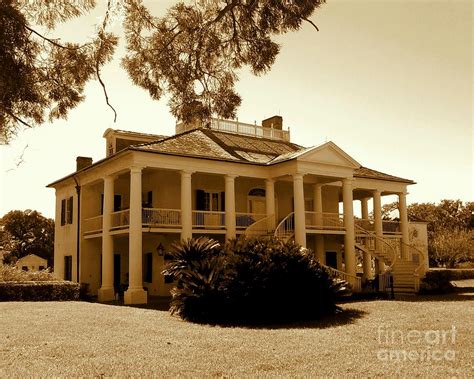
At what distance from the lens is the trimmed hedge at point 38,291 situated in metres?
22.2

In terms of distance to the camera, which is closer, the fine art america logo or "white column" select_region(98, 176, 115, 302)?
the fine art america logo

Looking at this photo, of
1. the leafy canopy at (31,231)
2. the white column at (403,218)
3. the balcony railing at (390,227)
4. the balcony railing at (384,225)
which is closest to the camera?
the balcony railing at (384,225)

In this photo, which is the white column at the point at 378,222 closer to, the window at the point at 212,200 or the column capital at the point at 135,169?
the window at the point at 212,200

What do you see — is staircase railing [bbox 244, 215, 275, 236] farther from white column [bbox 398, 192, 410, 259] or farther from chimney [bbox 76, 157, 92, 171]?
chimney [bbox 76, 157, 92, 171]

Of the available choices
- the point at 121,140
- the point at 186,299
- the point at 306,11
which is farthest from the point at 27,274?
the point at 306,11

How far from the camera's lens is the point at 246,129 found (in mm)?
31703

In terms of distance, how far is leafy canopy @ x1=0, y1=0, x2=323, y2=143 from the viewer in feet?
27.3

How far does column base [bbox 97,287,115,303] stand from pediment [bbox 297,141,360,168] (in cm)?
1076

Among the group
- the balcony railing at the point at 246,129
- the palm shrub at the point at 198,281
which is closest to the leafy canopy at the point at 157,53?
Result: the palm shrub at the point at 198,281

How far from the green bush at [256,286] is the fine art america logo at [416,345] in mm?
2973

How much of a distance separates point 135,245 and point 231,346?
12.7 metres

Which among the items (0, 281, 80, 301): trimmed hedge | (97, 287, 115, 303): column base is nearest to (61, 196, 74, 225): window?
(0, 281, 80, 301): trimmed hedge

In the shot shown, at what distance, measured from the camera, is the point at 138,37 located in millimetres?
10469

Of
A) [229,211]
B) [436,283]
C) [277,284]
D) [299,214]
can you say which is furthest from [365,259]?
[277,284]
